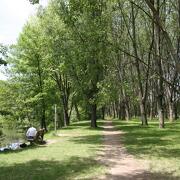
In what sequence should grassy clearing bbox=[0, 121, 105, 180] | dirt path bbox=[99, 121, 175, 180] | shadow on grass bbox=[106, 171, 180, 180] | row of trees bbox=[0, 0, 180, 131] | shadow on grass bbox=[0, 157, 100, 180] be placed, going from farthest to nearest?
row of trees bbox=[0, 0, 180, 131], grassy clearing bbox=[0, 121, 105, 180], shadow on grass bbox=[0, 157, 100, 180], dirt path bbox=[99, 121, 175, 180], shadow on grass bbox=[106, 171, 180, 180]

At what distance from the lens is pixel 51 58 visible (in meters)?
37.7

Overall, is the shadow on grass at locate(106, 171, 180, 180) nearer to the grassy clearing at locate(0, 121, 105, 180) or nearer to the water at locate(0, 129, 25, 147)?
the grassy clearing at locate(0, 121, 105, 180)

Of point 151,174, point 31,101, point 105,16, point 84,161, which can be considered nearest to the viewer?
point 151,174

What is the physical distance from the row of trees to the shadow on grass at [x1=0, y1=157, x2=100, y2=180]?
11.3 m

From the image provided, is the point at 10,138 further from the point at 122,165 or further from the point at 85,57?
the point at 122,165

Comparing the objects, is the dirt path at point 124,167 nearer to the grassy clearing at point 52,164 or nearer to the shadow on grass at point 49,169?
the grassy clearing at point 52,164

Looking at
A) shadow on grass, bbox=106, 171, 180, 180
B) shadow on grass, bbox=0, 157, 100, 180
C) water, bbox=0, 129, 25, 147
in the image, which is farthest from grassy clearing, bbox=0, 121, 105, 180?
water, bbox=0, 129, 25, 147

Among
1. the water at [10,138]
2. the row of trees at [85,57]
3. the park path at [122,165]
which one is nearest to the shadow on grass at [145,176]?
the park path at [122,165]

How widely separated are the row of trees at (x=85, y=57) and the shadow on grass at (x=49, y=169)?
444 inches

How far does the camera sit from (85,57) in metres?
33.0

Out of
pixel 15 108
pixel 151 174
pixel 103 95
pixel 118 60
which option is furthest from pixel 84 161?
pixel 118 60

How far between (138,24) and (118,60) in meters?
5.32

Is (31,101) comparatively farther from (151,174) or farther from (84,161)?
(151,174)

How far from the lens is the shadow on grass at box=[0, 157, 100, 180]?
39.4ft
